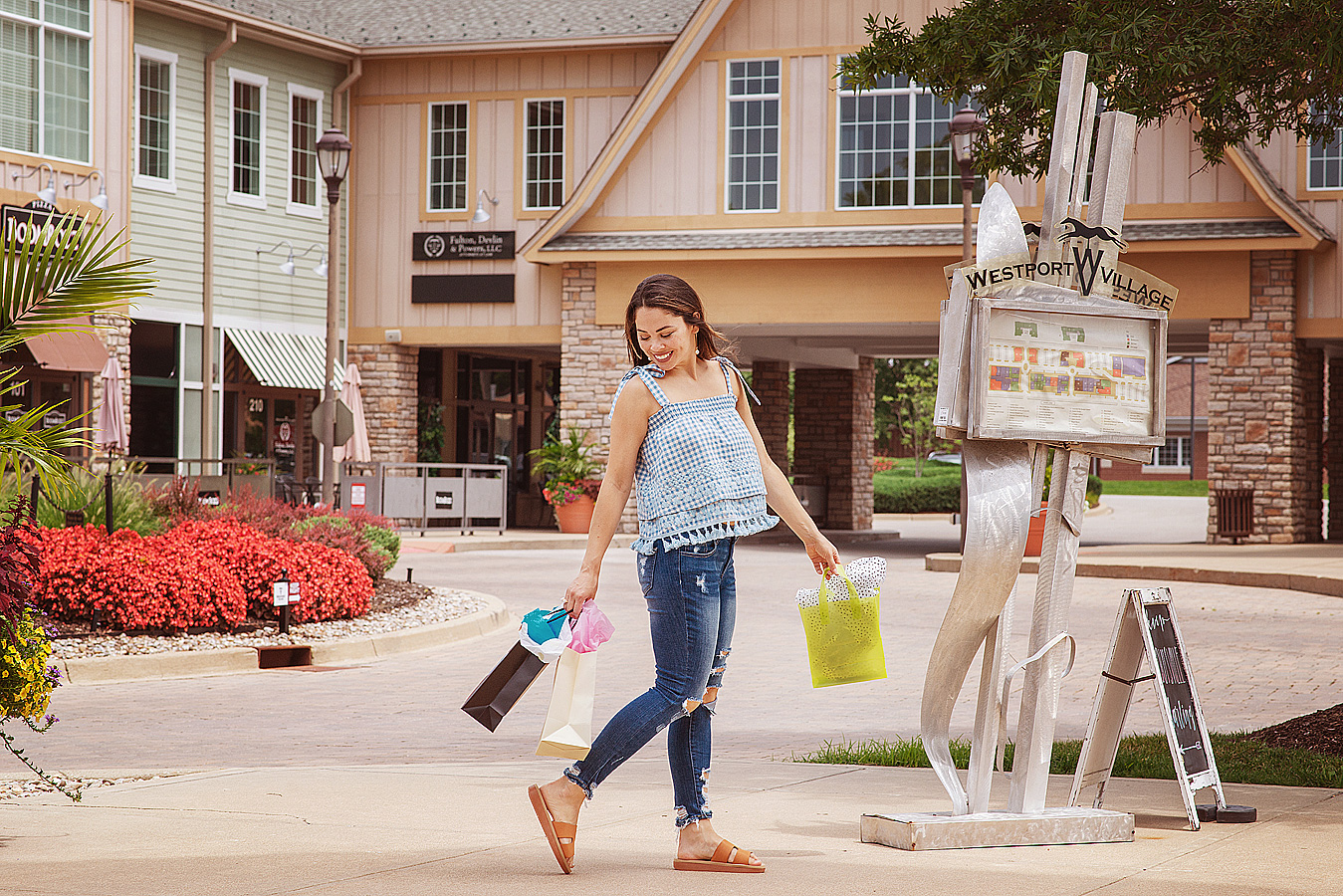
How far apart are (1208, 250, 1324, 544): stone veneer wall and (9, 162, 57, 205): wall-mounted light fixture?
17.0m

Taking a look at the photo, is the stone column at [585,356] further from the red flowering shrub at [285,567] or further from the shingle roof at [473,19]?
the red flowering shrub at [285,567]

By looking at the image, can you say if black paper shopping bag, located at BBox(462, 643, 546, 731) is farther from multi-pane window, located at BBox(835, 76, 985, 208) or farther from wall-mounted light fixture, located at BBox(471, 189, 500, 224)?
wall-mounted light fixture, located at BBox(471, 189, 500, 224)

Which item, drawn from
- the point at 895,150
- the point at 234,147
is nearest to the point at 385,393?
the point at 234,147

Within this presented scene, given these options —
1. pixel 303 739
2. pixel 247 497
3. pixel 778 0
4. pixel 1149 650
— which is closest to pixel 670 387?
pixel 1149 650

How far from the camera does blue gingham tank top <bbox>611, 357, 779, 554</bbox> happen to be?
16.4 feet

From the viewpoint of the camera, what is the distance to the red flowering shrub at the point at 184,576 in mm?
11625

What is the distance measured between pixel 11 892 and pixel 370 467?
23.2 metres

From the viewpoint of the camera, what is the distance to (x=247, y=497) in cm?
1519

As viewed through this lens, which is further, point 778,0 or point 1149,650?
point 778,0

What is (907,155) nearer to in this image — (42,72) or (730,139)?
(730,139)

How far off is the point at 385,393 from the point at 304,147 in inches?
181

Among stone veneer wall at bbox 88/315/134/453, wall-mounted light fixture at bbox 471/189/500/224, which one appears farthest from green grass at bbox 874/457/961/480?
stone veneer wall at bbox 88/315/134/453

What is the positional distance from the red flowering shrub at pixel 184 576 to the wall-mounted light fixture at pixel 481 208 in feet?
50.3

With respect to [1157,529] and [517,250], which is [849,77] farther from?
[1157,529]
